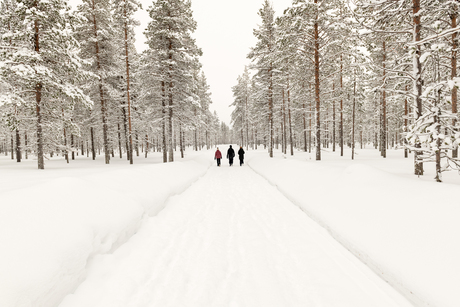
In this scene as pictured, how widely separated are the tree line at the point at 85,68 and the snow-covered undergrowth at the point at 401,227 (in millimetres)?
13980

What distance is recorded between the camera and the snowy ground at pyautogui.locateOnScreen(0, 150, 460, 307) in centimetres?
282

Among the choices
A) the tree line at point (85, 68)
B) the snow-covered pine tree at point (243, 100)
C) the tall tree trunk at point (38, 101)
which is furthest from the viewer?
the snow-covered pine tree at point (243, 100)

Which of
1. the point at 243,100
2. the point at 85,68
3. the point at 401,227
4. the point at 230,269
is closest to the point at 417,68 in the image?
the point at 401,227

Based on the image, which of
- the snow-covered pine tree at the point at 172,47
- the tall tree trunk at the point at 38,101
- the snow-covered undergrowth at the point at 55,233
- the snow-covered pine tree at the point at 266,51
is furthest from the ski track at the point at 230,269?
the snow-covered pine tree at the point at 266,51

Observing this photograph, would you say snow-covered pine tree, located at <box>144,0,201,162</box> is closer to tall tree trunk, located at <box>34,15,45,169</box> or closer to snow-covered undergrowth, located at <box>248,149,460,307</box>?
tall tree trunk, located at <box>34,15,45,169</box>

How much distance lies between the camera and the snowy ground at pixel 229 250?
2.82m

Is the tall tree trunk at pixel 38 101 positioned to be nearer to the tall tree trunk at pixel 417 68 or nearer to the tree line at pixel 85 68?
the tree line at pixel 85 68

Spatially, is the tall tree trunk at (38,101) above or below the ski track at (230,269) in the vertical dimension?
above

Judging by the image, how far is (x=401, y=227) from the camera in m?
3.87

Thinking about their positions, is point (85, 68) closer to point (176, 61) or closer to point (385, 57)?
point (176, 61)

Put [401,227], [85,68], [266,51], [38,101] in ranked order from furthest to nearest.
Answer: [266,51]
[85,68]
[38,101]
[401,227]

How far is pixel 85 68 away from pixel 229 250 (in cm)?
2066

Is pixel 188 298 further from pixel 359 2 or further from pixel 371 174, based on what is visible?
pixel 359 2

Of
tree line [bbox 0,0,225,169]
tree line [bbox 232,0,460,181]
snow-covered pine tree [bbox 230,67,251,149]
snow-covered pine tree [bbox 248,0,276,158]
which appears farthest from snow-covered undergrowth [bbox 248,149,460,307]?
snow-covered pine tree [bbox 230,67,251,149]
